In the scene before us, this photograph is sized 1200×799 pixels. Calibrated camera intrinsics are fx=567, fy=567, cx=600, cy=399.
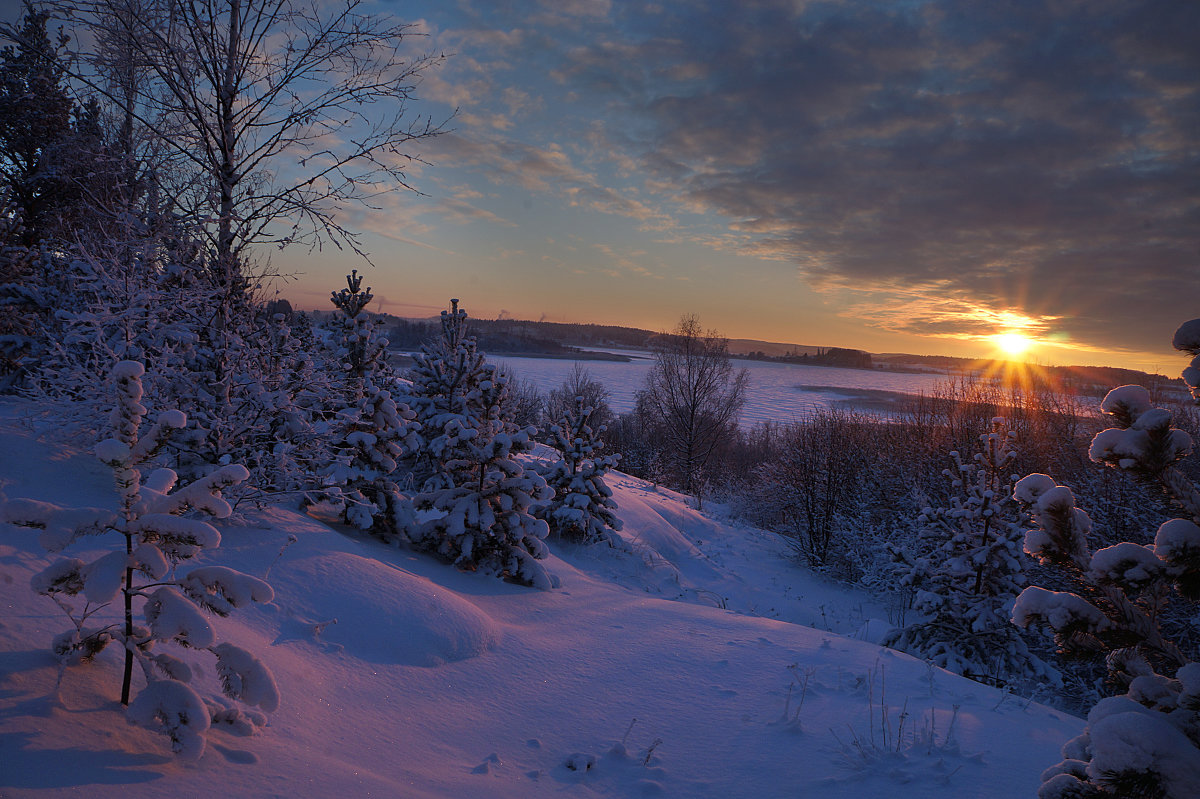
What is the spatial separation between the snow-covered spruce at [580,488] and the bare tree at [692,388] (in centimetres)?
1879

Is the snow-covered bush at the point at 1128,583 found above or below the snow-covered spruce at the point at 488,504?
above

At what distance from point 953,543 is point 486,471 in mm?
8036

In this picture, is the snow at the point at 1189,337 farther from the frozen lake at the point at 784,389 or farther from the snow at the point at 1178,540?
the frozen lake at the point at 784,389

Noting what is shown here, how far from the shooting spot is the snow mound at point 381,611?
471cm

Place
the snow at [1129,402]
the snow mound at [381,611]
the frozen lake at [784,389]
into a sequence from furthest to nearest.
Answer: the frozen lake at [784,389] < the snow mound at [381,611] < the snow at [1129,402]

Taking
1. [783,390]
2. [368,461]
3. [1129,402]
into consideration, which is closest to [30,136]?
[368,461]

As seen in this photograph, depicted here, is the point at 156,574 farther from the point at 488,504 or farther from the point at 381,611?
the point at 488,504

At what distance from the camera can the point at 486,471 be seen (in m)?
8.28

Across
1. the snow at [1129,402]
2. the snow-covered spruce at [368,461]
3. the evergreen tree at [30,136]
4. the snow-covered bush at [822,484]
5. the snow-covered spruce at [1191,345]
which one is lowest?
the snow-covered bush at [822,484]

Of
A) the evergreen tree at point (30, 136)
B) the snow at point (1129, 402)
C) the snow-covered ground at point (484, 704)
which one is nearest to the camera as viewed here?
the snow at point (1129, 402)

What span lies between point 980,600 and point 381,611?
9.38m

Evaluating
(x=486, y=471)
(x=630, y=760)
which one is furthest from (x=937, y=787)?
(x=486, y=471)

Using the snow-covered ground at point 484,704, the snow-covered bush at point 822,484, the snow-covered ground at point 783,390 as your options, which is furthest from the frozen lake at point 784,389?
Answer: the snow-covered ground at point 484,704

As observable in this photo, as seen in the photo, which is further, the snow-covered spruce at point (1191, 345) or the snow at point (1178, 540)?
the snow-covered spruce at point (1191, 345)
